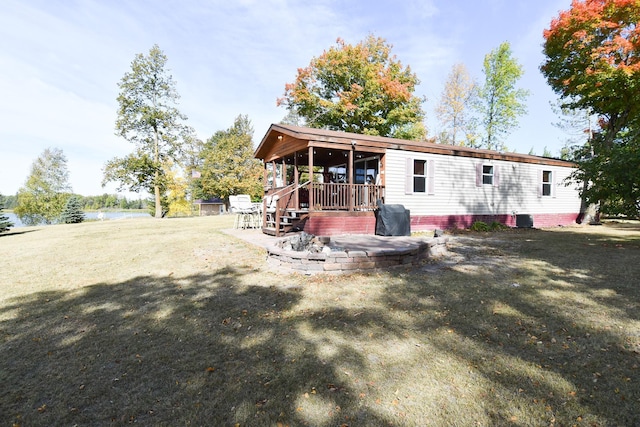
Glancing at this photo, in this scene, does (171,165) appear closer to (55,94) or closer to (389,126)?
(55,94)

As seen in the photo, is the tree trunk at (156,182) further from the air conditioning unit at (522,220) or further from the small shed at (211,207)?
the air conditioning unit at (522,220)

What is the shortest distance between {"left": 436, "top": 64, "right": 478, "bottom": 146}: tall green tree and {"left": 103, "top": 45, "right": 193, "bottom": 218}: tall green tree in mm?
22852

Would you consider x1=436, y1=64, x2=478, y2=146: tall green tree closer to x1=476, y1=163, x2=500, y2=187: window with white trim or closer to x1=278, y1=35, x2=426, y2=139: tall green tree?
x1=278, y1=35, x2=426, y2=139: tall green tree

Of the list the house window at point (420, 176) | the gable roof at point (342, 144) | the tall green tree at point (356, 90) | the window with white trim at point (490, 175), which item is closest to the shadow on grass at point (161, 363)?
the gable roof at point (342, 144)

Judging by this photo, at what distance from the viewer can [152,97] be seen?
80.4 ft

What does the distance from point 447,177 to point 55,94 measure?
1808 centimetres

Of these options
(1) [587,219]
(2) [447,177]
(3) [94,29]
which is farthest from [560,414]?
(1) [587,219]

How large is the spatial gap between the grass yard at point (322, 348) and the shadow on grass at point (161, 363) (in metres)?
0.01

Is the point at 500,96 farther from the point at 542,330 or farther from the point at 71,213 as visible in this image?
the point at 71,213

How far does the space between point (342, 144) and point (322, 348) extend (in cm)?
715

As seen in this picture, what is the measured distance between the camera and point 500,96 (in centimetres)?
2294

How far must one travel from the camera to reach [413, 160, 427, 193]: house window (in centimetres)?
1063

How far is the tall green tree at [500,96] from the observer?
22188 millimetres

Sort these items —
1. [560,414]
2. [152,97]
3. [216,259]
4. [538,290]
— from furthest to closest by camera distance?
[152,97]
[216,259]
[538,290]
[560,414]
